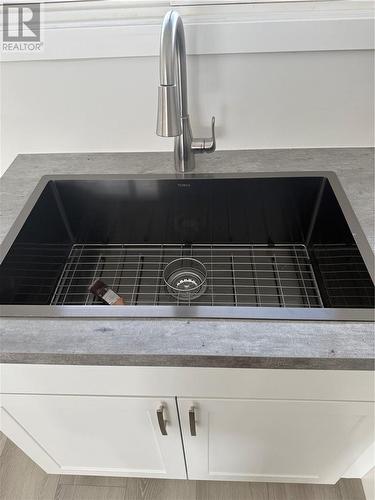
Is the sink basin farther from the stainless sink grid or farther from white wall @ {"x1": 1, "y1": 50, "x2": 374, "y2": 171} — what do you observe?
white wall @ {"x1": 1, "y1": 50, "x2": 374, "y2": 171}

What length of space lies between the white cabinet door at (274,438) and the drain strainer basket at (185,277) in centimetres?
30

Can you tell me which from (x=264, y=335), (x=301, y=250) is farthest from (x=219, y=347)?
(x=301, y=250)

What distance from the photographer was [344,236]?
0.91m

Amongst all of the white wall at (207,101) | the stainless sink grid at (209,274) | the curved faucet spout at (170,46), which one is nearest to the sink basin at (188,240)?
the stainless sink grid at (209,274)

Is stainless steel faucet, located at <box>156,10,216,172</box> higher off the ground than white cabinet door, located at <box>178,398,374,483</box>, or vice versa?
stainless steel faucet, located at <box>156,10,216,172</box>

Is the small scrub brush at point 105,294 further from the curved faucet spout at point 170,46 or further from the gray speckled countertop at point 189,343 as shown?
the curved faucet spout at point 170,46

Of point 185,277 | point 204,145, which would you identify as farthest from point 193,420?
point 204,145

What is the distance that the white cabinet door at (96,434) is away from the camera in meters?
0.83

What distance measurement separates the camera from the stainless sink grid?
1006 millimetres

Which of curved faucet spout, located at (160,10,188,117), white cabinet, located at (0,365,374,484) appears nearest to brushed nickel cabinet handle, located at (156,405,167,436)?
white cabinet, located at (0,365,374,484)

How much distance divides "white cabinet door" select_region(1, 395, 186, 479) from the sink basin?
250 millimetres

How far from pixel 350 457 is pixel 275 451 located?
0.20 meters

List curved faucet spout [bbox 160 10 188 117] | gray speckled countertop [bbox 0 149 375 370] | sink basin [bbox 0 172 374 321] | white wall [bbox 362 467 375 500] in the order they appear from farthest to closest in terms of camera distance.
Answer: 1. white wall [bbox 362 467 375 500]
2. sink basin [bbox 0 172 374 321]
3. curved faucet spout [bbox 160 10 188 117]
4. gray speckled countertop [bbox 0 149 375 370]

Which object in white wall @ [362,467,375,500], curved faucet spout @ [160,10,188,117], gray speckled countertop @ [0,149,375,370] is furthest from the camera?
white wall @ [362,467,375,500]
